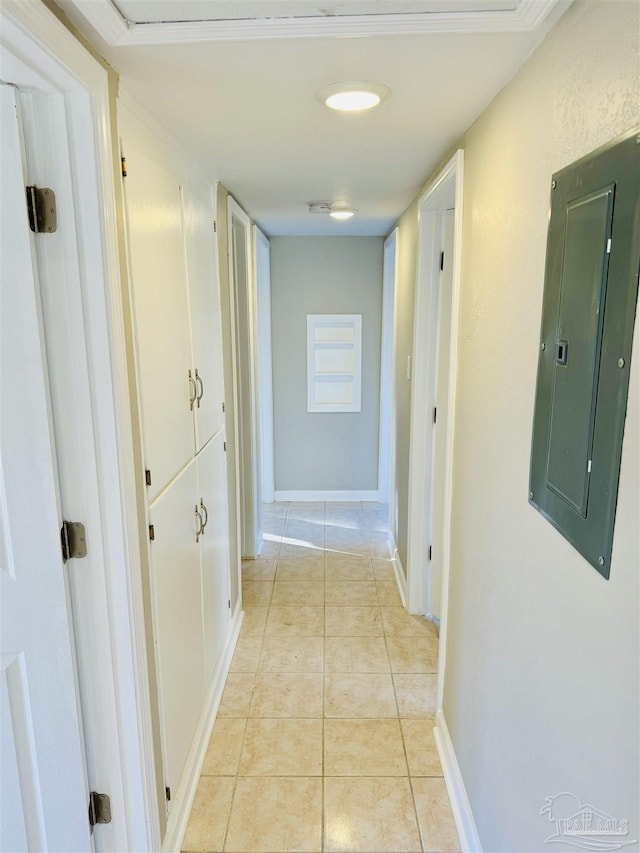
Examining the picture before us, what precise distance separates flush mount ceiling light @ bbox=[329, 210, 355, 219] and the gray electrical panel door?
7.48ft

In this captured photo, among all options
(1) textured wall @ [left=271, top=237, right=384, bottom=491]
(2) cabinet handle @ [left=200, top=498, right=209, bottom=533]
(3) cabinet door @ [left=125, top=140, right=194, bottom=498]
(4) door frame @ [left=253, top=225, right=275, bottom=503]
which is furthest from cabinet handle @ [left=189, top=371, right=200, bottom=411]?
(1) textured wall @ [left=271, top=237, right=384, bottom=491]

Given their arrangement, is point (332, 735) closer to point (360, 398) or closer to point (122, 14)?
point (122, 14)

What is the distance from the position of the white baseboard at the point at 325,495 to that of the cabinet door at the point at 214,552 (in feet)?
7.02

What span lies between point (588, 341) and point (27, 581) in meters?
1.24

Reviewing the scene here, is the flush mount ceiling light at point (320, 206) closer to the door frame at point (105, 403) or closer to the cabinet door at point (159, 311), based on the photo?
the cabinet door at point (159, 311)

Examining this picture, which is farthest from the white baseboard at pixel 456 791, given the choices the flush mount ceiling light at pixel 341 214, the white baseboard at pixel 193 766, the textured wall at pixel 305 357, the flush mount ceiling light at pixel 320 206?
the textured wall at pixel 305 357

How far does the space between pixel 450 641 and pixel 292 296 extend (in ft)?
10.4

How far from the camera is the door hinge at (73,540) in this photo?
1283mm

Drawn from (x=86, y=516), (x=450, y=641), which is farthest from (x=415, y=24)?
(x=450, y=641)

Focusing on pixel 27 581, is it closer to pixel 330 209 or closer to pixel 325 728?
pixel 325 728

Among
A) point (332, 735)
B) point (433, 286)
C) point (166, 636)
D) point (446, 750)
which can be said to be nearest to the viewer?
point (166, 636)

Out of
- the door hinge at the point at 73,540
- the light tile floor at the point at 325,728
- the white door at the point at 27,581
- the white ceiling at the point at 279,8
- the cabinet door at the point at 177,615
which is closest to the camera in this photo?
the white ceiling at the point at 279,8

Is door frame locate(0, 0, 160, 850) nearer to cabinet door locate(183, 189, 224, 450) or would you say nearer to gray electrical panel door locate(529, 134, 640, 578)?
cabinet door locate(183, 189, 224, 450)

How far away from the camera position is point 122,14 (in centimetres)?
102
